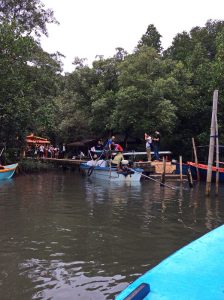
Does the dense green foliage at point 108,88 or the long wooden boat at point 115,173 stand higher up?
the dense green foliage at point 108,88

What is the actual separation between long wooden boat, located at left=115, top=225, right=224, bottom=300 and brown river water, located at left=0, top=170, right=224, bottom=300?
2.18 meters

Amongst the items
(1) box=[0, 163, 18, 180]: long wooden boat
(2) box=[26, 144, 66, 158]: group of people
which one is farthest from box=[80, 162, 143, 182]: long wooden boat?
(2) box=[26, 144, 66, 158]: group of people

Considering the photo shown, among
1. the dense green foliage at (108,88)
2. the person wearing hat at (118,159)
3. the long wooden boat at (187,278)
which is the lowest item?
the long wooden boat at (187,278)

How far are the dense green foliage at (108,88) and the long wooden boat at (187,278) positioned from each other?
2067 centimetres

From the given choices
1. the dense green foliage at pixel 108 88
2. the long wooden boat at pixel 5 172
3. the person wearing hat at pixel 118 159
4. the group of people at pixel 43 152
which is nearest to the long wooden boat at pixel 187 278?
the person wearing hat at pixel 118 159

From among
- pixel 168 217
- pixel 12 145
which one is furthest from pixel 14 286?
pixel 12 145

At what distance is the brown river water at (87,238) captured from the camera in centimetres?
569

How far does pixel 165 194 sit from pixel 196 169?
7740 mm

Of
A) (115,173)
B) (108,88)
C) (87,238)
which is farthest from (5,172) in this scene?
(108,88)

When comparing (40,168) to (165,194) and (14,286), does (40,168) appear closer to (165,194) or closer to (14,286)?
(165,194)

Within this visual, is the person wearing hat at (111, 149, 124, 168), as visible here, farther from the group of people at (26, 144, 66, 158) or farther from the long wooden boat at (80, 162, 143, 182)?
the group of people at (26, 144, 66, 158)

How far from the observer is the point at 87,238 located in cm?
831

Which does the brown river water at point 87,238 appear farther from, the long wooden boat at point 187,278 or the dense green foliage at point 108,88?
the dense green foliage at point 108,88

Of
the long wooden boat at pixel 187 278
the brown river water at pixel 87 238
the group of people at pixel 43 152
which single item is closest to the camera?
the long wooden boat at pixel 187 278
